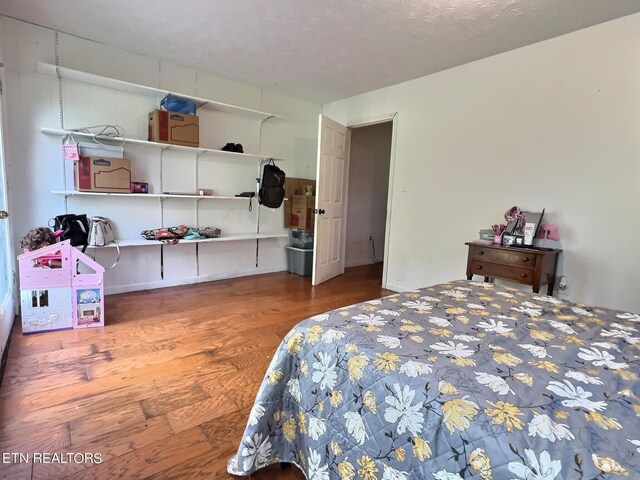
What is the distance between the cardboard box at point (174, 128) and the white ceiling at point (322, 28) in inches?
23.8

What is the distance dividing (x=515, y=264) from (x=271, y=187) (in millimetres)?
2950

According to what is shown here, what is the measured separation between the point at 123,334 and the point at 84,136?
1.96 m

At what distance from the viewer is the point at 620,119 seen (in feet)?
8.17

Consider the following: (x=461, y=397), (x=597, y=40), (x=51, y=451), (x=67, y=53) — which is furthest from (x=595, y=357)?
(x=67, y=53)

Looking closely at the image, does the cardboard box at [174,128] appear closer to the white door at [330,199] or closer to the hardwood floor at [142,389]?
the white door at [330,199]

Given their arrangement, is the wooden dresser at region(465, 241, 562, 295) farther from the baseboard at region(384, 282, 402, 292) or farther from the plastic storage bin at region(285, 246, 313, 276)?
the plastic storage bin at region(285, 246, 313, 276)

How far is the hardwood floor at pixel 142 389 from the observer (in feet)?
4.68

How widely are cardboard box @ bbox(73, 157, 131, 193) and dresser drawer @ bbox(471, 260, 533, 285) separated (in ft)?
11.0

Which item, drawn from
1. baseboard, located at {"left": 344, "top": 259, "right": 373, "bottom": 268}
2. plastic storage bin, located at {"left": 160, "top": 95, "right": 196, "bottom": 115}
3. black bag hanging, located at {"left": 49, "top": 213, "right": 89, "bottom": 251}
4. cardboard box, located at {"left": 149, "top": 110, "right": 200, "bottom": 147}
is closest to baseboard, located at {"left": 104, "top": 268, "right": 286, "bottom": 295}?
black bag hanging, located at {"left": 49, "top": 213, "right": 89, "bottom": 251}

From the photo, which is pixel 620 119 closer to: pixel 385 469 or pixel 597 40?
pixel 597 40

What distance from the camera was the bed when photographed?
2.41 feet

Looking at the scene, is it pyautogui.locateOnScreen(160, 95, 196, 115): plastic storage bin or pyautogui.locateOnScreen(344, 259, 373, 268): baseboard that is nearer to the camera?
pyautogui.locateOnScreen(160, 95, 196, 115): plastic storage bin

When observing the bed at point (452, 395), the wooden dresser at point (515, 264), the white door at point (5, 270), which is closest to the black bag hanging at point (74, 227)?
the white door at point (5, 270)

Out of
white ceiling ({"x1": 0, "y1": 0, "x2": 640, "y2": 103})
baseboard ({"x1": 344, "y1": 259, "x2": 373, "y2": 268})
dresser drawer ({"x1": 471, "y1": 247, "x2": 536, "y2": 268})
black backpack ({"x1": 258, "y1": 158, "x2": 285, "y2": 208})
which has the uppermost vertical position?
white ceiling ({"x1": 0, "y1": 0, "x2": 640, "y2": 103})
